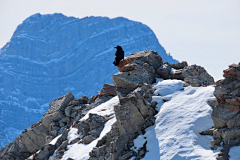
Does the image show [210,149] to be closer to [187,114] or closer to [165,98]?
[187,114]

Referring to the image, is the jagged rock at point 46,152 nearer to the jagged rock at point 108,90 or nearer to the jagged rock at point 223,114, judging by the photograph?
the jagged rock at point 108,90

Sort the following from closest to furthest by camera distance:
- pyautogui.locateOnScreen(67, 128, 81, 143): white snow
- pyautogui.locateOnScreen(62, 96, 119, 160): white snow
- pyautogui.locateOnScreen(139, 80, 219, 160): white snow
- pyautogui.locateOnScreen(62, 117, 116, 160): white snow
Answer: pyautogui.locateOnScreen(139, 80, 219, 160): white snow
pyautogui.locateOnScreen(62, 117, 116, 160): white snow
pyautogui.locateOnScreen(62, 96, 119, 160): white snow
pyautogui.locateOnScreen(67, 128, 81, 143): white snow

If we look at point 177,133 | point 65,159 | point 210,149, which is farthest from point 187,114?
point 65,159

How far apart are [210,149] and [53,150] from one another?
40.0 ft

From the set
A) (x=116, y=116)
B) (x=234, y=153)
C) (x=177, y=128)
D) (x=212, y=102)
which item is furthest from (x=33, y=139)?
(x=234, y=153)

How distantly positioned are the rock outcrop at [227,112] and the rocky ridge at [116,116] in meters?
3.89

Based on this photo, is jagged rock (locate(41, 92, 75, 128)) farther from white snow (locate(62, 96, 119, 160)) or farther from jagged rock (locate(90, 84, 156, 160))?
jagged rock (locate(90, 84, 156, 160))

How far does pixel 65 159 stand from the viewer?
17781mm

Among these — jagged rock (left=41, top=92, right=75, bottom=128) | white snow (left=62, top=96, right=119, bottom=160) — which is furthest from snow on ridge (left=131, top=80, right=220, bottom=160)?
jagged rock (left=41, top=92, right=75, bottom=128)

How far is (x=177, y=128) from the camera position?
14.6 meters

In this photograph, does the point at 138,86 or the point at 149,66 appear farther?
the point at 149,66

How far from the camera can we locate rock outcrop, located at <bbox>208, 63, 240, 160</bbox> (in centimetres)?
1239

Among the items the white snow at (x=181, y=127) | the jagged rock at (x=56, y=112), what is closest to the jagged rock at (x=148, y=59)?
the white snow at (x=181, y=127)

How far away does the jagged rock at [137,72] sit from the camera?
20438mm
